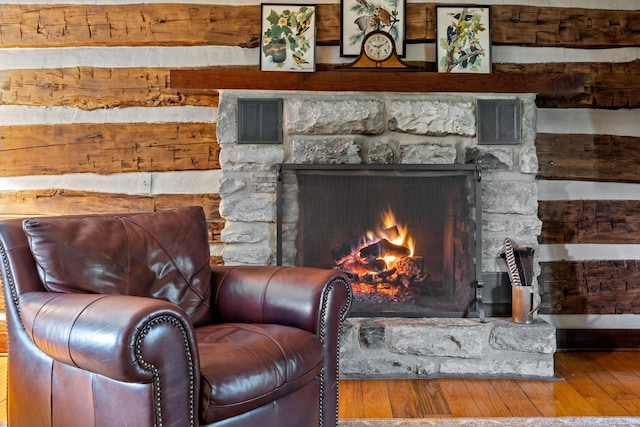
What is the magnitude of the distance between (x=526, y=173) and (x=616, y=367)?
3.83 ft

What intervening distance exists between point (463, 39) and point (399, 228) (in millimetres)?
1171

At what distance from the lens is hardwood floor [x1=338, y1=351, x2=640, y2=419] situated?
2508 millimetres

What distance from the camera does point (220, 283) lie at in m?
2.27

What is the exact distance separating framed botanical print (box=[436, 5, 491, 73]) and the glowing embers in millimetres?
955

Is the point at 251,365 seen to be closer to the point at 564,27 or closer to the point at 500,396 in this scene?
the point at 500,396

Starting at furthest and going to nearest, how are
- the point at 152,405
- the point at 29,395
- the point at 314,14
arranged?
the point at 314,14 → the point at 29,395 → the point at 152,405

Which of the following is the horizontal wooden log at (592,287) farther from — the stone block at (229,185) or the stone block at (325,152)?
the stone block at (229,185)

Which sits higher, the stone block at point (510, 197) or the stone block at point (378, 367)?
the stone block at point (510, 197)

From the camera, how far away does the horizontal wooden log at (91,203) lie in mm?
3402

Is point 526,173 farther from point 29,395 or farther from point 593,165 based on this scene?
point 29,395

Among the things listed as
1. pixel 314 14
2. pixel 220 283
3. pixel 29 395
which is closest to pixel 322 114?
pixel 314 14

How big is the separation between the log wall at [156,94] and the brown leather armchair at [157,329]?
1.22 meters

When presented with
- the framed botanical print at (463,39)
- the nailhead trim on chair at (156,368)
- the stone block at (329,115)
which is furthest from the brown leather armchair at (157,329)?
the framed botanical print at (463,39)

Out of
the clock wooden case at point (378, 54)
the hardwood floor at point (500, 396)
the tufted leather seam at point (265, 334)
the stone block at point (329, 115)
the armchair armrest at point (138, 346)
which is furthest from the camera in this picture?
the clock wooden case at point (378, 54)
